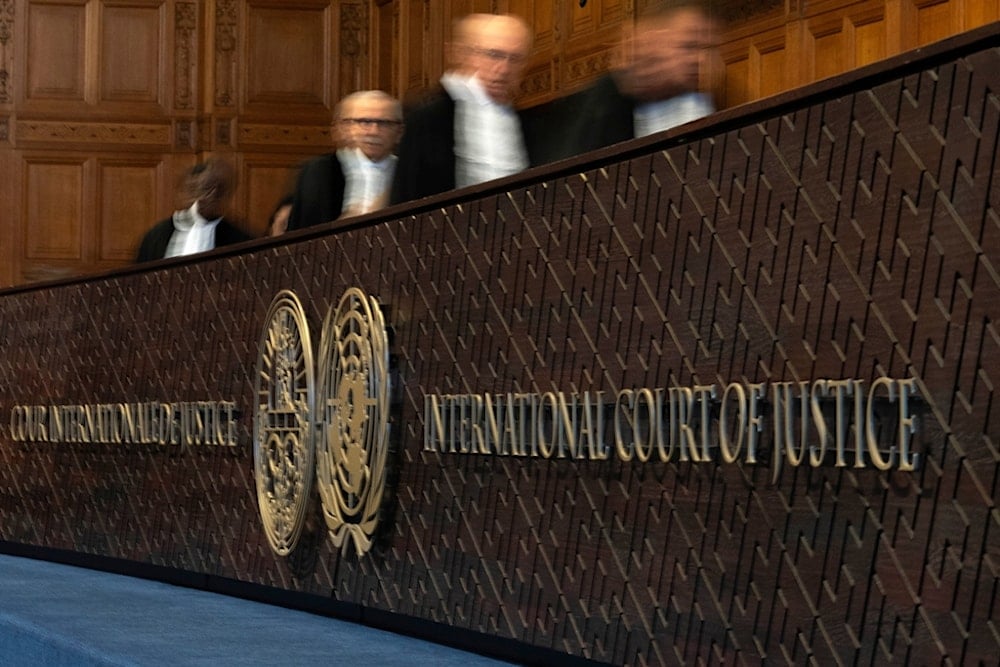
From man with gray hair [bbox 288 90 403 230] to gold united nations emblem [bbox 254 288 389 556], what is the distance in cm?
128

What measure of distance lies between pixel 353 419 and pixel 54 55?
8.93 metres

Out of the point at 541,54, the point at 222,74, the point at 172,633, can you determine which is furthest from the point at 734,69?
the point at 172,633

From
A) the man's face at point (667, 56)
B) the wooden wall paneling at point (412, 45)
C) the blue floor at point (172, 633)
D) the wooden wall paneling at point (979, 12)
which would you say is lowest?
the blue floor at point (172, 633)

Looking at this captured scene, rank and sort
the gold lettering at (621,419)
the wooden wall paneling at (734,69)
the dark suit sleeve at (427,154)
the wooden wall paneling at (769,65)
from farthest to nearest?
the wooden wall paneling at (734,69), the wooden wall paneling at (769,65), the dark suit sleeve at (427,154), the gold lettering at (621,419)

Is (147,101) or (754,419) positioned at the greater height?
(147,101)

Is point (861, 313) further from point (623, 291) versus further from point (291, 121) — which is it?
point (291, 121)

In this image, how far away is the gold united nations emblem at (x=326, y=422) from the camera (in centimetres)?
333

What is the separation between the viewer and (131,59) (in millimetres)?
11695

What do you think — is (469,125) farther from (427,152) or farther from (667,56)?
(667,56)

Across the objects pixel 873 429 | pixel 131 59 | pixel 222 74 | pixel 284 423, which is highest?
pixel 131 59

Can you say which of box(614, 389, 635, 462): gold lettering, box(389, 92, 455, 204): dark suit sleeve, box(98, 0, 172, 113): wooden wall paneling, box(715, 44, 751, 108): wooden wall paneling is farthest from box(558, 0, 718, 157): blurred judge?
box(98, 0, 172, 113): wooden wall paneling

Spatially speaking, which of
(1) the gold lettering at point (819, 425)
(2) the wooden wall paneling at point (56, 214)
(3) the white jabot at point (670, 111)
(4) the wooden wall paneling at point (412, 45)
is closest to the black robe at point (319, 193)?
(3) the white jabot at point (670, 111)

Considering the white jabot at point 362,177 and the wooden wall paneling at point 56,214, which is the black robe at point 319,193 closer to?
the white jabot at point 362,177

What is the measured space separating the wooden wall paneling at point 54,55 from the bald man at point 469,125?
815 centimetres
